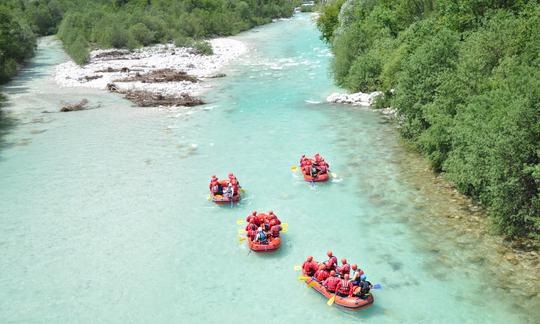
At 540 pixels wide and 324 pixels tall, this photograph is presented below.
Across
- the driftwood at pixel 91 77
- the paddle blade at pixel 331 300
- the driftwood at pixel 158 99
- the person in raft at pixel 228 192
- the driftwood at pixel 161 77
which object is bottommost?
the paddle blade at pixel 331 300

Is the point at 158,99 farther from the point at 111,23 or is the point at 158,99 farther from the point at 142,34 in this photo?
the point at 111,23

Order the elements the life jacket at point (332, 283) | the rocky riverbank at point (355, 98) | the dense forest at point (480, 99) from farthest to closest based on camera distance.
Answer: the rocky riverbank at point (355, 98) < the dense forest at point (480, 99) < the life jacket at point (332, 283)

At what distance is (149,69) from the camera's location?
197 feet

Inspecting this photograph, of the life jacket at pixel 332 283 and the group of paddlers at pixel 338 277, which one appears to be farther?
the life jacket at pixel 332 283

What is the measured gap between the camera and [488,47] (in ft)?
85.6

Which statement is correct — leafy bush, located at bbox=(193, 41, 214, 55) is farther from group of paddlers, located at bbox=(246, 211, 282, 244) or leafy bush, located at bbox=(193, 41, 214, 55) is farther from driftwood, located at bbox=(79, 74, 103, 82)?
group of paddlers, located at bbox=(246, 211, 282, 244)

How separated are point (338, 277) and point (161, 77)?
41.2m

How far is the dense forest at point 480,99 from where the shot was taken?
1994 cm

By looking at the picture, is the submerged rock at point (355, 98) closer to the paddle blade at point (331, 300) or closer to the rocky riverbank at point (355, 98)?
the rocky riverbank at point (355, 98)

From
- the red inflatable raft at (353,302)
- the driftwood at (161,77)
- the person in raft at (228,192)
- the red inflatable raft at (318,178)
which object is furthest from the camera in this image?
the driftwood at (161,77)

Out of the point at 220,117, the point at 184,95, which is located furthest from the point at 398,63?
the point at 184,95

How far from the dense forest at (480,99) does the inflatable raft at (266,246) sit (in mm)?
8936

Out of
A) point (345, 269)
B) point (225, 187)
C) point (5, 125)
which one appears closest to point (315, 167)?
point (225, 187)

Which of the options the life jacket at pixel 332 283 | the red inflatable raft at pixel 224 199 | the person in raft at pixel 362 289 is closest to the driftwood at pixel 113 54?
the red inflatable raft at pixel 224 199
